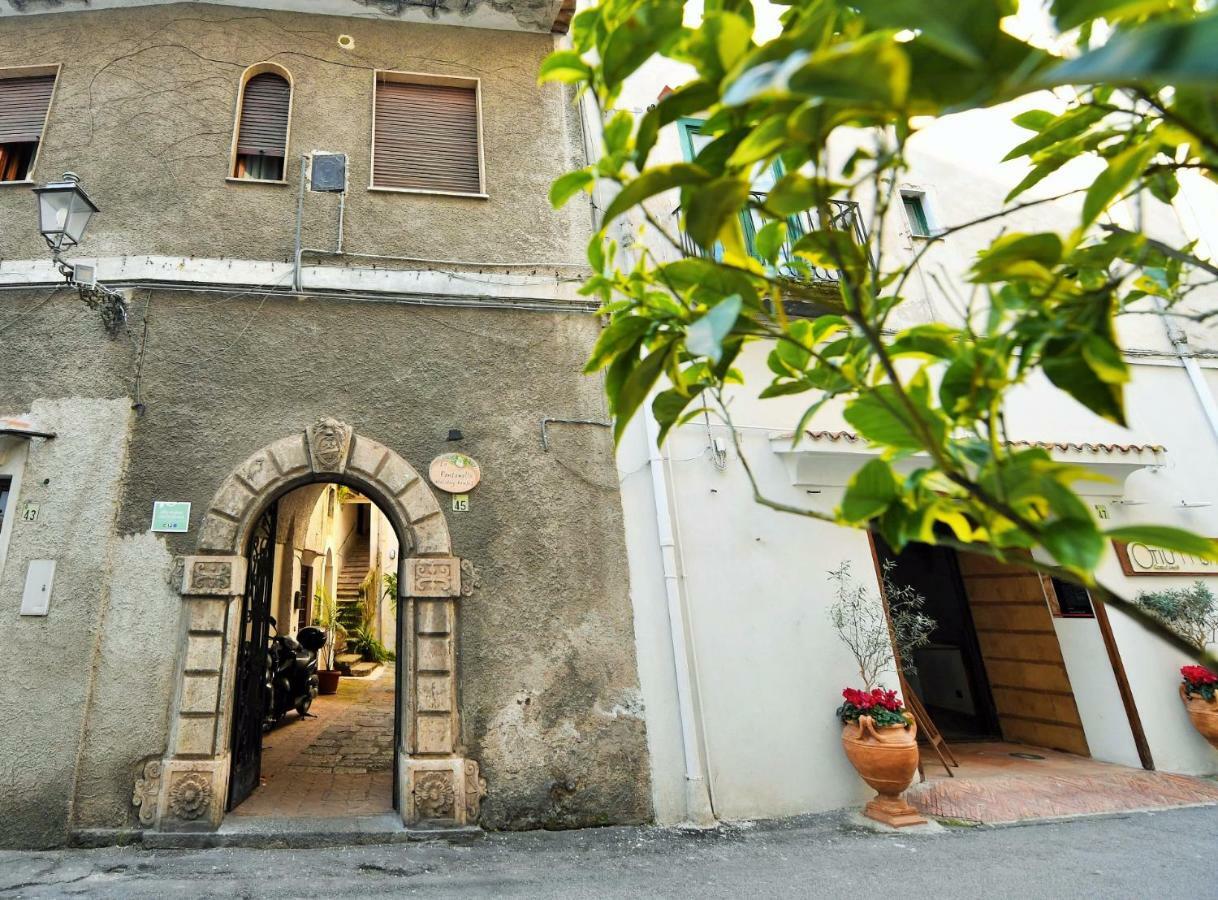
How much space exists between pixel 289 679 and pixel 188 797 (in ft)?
13.0

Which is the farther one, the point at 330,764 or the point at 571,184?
the point at 330,764

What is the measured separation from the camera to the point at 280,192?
5.47 metres

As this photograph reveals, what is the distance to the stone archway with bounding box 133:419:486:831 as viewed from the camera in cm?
410

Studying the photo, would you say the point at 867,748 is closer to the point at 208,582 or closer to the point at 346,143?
the point at 208,582

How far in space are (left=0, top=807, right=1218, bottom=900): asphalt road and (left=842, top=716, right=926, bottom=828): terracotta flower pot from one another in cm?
24

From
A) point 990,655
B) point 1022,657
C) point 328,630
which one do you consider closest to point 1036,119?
point 1022,657

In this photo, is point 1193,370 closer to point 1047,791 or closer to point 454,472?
point 1047,791

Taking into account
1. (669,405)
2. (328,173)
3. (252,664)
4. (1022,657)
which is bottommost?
(1022,657)

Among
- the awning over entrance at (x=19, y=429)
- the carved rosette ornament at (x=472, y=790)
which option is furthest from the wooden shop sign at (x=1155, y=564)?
the awning over entrance at (x=19, y=429)

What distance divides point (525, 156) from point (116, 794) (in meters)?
5.79

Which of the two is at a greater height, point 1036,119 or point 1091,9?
point 1036,119

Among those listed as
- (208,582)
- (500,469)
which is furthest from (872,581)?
(208,582)

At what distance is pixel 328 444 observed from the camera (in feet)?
15.8

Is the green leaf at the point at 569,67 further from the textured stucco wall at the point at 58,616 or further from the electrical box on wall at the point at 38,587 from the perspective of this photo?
the electrical box on wall at the point at 38,587
